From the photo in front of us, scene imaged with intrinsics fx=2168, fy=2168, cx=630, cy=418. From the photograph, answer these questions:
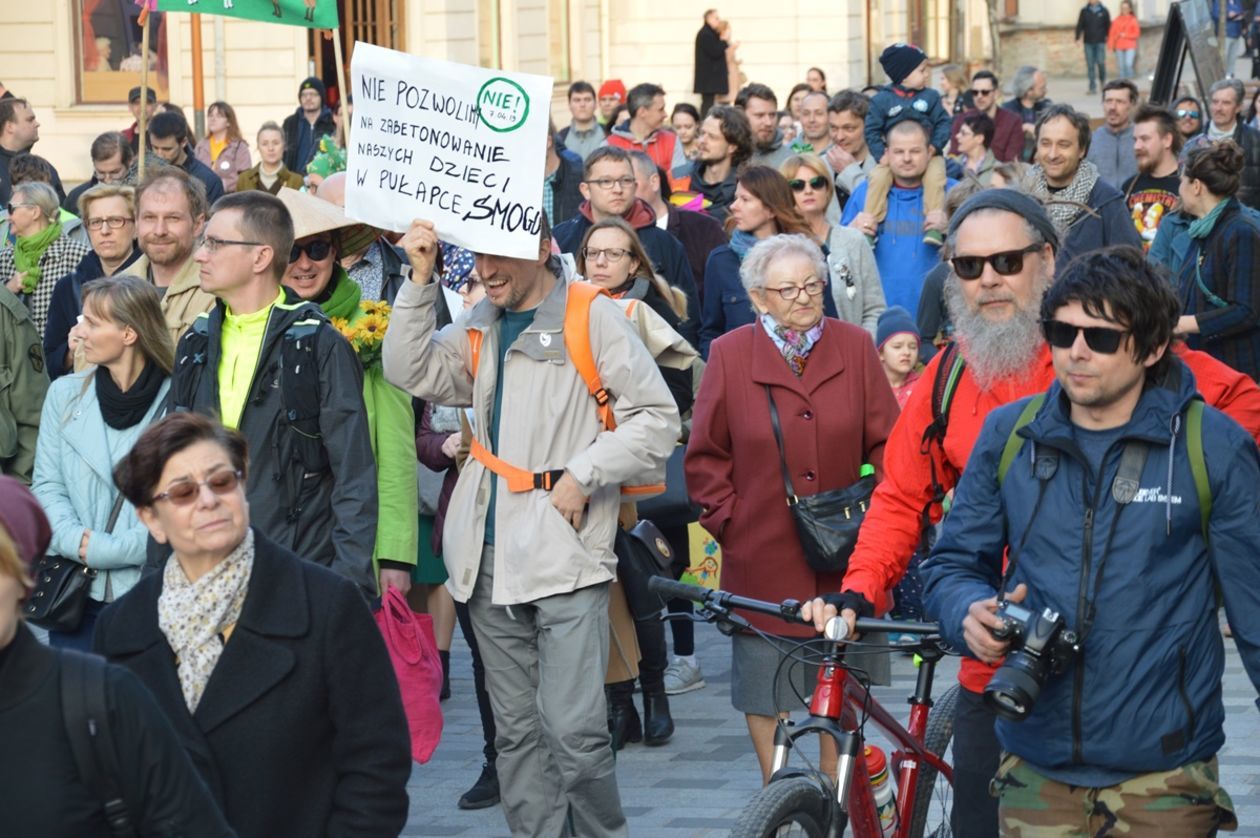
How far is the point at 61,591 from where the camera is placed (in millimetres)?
6098

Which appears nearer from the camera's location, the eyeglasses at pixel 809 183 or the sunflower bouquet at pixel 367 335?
the sunflower bouquet at pixel 367 335

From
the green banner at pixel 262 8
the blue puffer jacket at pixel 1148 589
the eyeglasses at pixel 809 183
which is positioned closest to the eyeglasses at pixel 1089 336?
the blue puffer jacket at pixel 1148 589

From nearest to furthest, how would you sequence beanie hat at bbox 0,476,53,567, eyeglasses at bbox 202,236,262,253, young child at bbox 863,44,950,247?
1. beanie hat at bbox 0,476,53,567
2. eyeglasses at bbox 202,236,262,253
3. young child at bbox 863,44,950,247

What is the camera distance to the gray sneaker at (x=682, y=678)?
8.82 meters

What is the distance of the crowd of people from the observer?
395cm

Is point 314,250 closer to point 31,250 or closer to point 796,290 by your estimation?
point 796,290

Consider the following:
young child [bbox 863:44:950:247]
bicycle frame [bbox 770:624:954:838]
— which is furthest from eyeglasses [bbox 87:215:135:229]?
young child [bbox 863:44:950:247]

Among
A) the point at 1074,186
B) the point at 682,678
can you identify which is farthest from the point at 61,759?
the point at 1074,186

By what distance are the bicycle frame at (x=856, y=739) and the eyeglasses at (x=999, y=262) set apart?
88 cm

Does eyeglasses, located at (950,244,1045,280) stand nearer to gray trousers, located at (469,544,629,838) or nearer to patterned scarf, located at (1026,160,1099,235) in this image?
gray trousers, located at (469,544,629,838)

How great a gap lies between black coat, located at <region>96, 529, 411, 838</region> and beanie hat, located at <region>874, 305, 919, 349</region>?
5.35m

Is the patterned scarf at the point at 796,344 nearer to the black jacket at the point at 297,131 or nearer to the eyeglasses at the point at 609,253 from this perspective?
the eyeglasses at the point at 609,253

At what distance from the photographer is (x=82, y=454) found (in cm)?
621

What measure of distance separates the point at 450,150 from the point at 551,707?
5.35 feet
